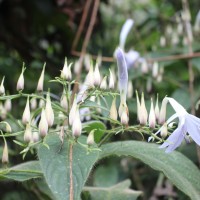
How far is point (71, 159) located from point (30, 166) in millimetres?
152

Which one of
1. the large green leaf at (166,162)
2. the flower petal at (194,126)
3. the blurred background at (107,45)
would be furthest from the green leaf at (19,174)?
the blurred background at (107,45)

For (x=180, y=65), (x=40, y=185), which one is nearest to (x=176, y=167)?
(x=40, y=185)

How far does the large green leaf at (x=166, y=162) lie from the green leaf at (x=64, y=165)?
0.29 ft

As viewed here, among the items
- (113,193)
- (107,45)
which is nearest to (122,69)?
(113,193)

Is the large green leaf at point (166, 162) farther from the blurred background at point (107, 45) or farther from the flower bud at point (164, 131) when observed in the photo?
the blurred background at point (107, 45)

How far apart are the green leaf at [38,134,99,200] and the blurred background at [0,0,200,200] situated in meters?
0.44

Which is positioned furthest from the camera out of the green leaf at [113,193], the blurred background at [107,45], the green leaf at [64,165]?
the blurred background at [107,45]

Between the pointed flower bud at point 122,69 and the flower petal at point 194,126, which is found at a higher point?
the pointed flower bud at point 122,69

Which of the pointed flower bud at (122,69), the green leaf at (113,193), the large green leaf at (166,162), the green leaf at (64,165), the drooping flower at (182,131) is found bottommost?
the green leaf at (113,193)

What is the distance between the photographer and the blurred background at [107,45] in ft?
4.01

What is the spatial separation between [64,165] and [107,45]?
1.29 meters

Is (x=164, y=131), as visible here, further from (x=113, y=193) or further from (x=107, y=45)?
(x=107, y=45)

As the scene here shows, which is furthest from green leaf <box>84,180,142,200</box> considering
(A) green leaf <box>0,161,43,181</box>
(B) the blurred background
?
(B) the blurred background

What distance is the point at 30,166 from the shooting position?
776 mm
